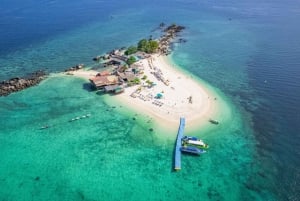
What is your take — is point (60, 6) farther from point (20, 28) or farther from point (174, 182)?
point (174, 182)

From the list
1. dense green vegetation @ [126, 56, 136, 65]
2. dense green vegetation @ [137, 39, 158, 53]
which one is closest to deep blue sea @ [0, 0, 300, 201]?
dense green vegetation @ [137, 39, 158, 53]

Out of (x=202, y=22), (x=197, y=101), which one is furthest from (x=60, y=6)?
(x=197, y=101)

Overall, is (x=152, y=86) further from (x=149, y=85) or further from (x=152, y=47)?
(x=152, y=47)

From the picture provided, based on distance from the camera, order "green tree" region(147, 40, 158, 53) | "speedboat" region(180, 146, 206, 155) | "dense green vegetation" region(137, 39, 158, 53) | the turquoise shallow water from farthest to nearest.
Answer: "green tree" region(147, 40, 158, 53)
"dense green vegetation" region(137, 39, 158, 53)
"speedboat" region(180, 146, 206, 155)
the turquoise shallow water

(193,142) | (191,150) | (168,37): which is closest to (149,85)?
(193,142)

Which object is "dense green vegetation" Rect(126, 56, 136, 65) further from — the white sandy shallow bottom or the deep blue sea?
the deep blue sea

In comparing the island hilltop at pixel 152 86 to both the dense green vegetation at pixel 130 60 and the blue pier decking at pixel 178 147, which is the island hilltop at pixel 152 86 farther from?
the blue pier decking at pixel 178 147
